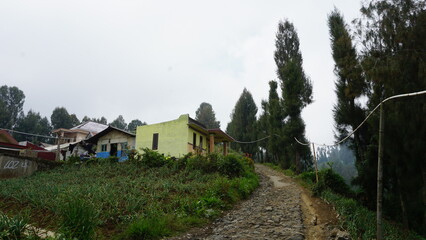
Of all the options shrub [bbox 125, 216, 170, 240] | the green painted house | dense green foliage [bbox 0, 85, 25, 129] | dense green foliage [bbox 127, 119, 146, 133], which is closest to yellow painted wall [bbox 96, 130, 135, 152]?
the green painted house

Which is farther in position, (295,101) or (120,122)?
(120,122)

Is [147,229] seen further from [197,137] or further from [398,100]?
[197,137]

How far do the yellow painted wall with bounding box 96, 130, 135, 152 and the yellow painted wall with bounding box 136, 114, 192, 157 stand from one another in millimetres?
1092

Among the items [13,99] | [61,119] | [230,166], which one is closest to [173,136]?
[230,166]

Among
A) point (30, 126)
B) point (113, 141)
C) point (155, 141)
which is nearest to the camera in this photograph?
point (155, 141)

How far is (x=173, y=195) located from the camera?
8781 mm

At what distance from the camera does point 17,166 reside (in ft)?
50.2

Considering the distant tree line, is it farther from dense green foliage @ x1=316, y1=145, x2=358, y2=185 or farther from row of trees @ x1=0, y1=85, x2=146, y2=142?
row of trees @ x1=0, y1=85, x2=146, y2=142

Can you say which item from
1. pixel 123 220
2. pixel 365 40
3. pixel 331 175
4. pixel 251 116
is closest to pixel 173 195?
pixel 123 220

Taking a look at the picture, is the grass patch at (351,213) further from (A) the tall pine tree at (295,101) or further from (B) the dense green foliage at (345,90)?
(A) the tall pine tree at (295,101)

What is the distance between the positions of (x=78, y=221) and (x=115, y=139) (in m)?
21.2

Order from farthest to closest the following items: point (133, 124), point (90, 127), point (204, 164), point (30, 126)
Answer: point (133, 124), point (30, 126), point (90, 127), point (204, 164)

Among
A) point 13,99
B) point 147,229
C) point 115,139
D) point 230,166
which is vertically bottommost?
point 147,229

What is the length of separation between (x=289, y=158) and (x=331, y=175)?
14.8 m
